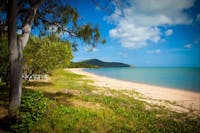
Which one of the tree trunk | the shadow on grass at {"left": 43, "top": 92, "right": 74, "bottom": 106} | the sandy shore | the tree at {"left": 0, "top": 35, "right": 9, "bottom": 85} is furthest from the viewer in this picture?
the sandy shore

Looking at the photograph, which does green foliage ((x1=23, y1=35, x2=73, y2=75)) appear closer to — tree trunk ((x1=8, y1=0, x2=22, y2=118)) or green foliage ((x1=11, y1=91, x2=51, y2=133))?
green foliage ((x1=11, y1=91, x2=51, y2=133))

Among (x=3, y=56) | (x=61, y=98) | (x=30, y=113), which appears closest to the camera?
(x=30, y=113)

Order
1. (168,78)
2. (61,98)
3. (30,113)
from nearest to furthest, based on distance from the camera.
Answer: (30,113)
(61,98)
(168,78)

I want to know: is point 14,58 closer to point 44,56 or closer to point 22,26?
point 22,26

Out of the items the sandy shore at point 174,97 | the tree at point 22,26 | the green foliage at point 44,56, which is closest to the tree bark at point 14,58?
the tree at point 22,26

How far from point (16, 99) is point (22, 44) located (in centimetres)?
191

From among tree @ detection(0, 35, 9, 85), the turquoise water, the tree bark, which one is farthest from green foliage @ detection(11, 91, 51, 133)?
the turquoise water

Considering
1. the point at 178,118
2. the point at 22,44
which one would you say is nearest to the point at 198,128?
the point at 178,118

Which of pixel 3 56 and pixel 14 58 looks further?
pixel 3 56

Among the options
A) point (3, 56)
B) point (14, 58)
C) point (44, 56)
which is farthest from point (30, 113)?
point (44, 56)

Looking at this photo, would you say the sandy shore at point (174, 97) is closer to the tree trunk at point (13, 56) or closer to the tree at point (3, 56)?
the tree trunk at point (13, 56)

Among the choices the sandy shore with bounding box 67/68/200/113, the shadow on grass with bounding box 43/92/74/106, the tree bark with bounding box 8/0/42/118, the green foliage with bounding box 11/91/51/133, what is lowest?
the sandy shore with bounding box 67/68/200/113

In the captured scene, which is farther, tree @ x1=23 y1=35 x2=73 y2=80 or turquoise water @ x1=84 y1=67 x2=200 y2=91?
turquoise water @ x1=84 y1=67 x2=200 y2=91

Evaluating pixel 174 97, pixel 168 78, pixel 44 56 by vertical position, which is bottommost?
pixel 174 97
